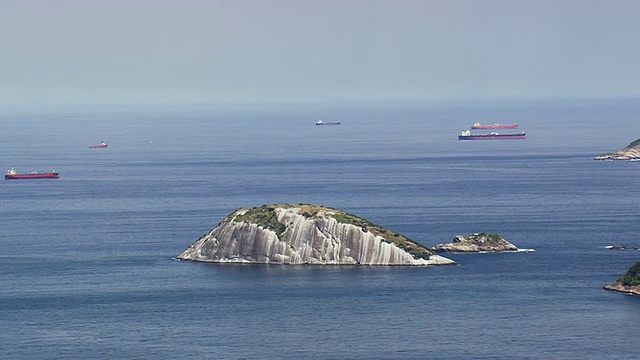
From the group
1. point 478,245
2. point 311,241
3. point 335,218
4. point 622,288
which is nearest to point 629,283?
point 622,288

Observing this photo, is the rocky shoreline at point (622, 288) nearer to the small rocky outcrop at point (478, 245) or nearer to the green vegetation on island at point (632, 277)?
the green vegetation on island at point (632, 277)

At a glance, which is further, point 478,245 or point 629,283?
point 478,245

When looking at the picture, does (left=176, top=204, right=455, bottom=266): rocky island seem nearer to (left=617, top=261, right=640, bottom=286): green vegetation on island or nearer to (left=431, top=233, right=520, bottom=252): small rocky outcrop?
(left=431, top=233, right=520, bottom=252): small rocky outcrop

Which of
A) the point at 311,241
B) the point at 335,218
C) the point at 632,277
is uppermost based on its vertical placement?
the point at 335,218

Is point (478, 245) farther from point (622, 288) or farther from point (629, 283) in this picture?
point (629, 283)

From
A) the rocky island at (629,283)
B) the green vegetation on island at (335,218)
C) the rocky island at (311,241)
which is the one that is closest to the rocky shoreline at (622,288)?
the rocky island at (629,283)

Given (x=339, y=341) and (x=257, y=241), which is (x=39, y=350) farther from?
(x=257, y=241)

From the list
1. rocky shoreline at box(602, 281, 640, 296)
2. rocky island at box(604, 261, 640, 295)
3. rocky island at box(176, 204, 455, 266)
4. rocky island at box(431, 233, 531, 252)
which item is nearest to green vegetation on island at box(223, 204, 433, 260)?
rocky island at box(176, 204, 455, 266)

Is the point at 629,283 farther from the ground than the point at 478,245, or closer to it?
closer to it

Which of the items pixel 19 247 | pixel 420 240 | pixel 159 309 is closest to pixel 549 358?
pixel 159 309
